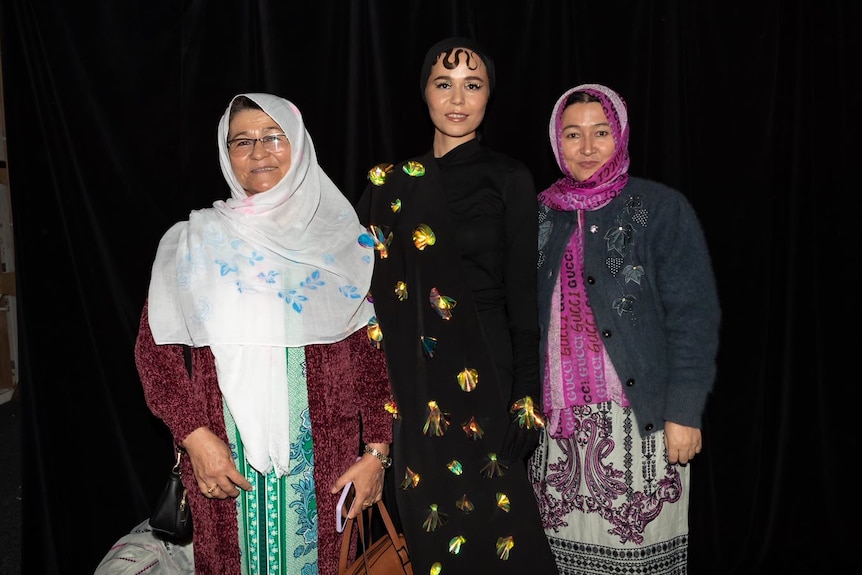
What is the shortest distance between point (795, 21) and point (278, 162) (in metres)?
1.96

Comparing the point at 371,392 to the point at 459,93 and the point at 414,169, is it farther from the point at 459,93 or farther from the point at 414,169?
the point at 459,93

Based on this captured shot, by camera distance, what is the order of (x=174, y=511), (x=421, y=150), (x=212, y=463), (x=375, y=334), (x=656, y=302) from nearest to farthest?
(x=212, y=463)
(x=174, y=511)
(x=375, y=334)
(x=656, y=302)
(x=421, y=150)

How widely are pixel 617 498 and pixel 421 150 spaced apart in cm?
126

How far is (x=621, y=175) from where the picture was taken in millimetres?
1719

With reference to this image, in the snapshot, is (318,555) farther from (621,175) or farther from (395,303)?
(621,175)

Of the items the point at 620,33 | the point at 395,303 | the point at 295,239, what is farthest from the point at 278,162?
the point at 620,33

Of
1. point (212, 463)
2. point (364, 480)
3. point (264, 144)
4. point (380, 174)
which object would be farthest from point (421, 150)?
point (212, 463)

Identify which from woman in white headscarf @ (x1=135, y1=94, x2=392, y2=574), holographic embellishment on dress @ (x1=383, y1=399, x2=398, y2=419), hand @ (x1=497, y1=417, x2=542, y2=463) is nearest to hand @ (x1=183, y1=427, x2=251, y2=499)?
woman in white headscarf @ (x1=135, y1=94, x2=392, y2=574)

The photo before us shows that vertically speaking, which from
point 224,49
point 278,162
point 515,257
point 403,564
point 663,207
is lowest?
point 403,564

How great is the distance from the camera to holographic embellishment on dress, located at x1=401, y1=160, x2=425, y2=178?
1619 mm

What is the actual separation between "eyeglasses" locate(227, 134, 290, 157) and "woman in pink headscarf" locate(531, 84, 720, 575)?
0.71 m

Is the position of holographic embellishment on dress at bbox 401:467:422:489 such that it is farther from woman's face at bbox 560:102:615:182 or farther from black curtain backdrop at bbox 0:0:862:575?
black curtain backdrop at bbox 0:0:862:575

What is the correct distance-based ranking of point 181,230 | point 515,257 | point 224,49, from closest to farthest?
1. point 181,230
2. point 515,257
3. point 224,49

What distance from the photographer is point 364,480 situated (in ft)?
4.90
